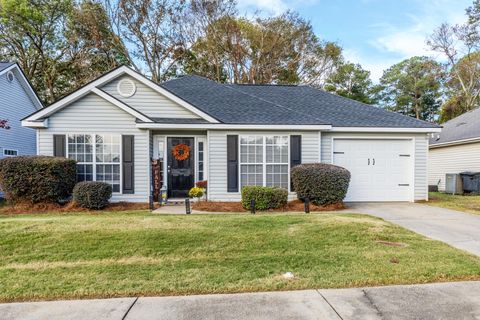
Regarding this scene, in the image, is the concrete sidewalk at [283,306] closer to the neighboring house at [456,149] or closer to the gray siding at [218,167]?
the gray siding at [218,167]

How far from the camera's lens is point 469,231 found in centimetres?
613

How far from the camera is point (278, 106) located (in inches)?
449

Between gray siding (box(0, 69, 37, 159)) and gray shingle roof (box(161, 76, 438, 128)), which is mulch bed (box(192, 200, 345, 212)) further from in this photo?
gray siding (box(0, 69, 37, 159))

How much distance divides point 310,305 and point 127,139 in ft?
26.7

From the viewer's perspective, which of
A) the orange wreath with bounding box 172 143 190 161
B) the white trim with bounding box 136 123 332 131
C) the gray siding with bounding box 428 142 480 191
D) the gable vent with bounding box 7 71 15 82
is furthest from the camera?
the gray siding with bounding box 428 142 480 191

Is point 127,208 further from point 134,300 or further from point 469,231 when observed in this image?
point 469,231

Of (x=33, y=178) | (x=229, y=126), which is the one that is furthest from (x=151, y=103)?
(x=33, y=178)

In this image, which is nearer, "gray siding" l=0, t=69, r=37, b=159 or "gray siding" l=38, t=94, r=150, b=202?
"gray siding" l=38, t=94, r=150, b=202

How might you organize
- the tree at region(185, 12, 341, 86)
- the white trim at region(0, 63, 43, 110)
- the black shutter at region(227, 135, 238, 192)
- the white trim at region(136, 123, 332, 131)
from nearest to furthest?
the white trim at region(136, 123, 332, 131) → the black shutter at region(227, 135, 238, 192) → the white trim at region(0, 63, 43, 110) → the tree at region(185, 12, 341, 86)

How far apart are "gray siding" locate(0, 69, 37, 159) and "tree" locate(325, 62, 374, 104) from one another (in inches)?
979

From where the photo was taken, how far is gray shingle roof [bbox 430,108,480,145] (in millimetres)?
14999

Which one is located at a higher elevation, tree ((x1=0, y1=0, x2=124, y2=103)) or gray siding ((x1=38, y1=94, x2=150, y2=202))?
tree ((x1=0, y1=0, x2=124, y2=103))

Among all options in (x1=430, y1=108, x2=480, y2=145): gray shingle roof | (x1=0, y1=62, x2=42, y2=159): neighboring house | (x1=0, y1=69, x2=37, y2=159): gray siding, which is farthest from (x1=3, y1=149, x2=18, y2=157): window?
(x1=430, y1=108, x2=480, y2=145): gray shingle roof

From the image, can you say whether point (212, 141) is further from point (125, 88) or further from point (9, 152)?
point (9, 152)
